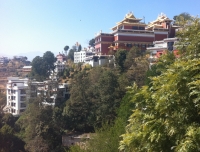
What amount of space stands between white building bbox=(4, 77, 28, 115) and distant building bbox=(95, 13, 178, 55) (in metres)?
9.59

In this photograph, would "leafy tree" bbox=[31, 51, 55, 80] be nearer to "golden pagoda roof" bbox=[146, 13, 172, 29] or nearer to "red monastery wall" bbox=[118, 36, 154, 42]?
"red monastery wall" bbox=[118, 36, 154, 42]

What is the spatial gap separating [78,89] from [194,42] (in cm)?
1446

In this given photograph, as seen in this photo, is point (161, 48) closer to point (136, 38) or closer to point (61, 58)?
point (136, 38)

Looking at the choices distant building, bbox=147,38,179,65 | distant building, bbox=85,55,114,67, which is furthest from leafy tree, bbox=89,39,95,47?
distant building, bbox=147,38,179,65

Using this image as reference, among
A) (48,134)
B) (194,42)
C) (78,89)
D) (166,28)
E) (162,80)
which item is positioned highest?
(166,28)

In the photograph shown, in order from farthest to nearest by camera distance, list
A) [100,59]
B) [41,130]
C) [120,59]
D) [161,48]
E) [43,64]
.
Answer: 1. [43,64]
2. [100,59]
3. [120,59]
4. [161,48]
5. [41,130]

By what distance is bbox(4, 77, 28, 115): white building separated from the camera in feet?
81.9

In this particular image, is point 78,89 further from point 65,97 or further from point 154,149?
point 154,149

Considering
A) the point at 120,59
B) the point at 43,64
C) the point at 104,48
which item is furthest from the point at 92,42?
the point at 120,59

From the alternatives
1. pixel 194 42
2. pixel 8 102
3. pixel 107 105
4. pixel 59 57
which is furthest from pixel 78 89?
pixel 59 57

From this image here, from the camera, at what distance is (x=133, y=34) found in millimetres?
24141

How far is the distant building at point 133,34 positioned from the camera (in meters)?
24.0

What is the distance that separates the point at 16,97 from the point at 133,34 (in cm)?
1453

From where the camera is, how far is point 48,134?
54.1 ft
